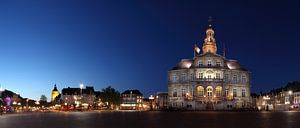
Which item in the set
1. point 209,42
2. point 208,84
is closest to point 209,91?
point 208,84

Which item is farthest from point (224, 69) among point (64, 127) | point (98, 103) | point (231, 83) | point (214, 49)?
point (64, 127)

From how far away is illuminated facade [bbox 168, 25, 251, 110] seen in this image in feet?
427

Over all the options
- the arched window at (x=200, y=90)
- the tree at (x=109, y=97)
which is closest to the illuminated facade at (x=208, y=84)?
the arched window at (x=200, y=90)

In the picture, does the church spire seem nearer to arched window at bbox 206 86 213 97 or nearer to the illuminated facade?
the illuminated facade

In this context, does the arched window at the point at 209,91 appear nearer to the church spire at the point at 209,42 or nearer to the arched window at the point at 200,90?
the arched window at the point at 200,90

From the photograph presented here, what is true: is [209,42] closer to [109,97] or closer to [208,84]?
[208,84]

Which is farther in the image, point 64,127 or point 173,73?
point 173,73

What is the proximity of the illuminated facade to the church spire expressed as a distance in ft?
11.6

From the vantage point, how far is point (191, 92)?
435 ft

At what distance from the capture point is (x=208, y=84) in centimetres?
13025

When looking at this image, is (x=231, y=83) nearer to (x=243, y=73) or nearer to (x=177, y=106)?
(x=243, y=73)

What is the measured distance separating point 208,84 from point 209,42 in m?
21.5

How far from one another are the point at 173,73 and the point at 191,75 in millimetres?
9569

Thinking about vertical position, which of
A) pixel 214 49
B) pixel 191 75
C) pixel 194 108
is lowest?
pixel 194 108
